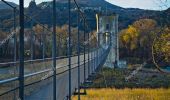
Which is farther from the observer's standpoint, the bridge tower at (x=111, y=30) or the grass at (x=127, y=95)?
the bridge tower at (x=111, y=30)

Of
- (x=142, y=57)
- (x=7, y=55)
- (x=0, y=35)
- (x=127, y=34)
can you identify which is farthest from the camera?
(x=127, y=34)

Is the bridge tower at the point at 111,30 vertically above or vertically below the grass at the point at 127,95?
above

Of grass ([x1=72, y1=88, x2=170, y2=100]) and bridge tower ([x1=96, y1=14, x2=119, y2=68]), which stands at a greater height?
bridge tower ([x1=96, y1=14, x2=119, y2=68])

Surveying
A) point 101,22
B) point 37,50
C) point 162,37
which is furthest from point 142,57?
point 37,50

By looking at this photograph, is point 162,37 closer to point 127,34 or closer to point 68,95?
point 68,95

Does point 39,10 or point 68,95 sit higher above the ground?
point 39,10

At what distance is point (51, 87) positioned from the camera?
19.2ft

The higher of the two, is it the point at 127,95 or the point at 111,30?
the point at 111,30

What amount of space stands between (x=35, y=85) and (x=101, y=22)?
213 feet

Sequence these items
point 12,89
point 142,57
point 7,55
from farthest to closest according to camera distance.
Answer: point 142,57 → point 7,55 → point 12,89

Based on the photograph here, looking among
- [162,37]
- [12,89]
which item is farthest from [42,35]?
[162,37]

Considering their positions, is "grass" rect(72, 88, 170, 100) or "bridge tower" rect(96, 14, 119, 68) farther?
"bridge tower" rect(96, 14, 119, 68)

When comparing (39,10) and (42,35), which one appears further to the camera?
(42,35)

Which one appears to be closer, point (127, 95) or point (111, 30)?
point (127, 95)
